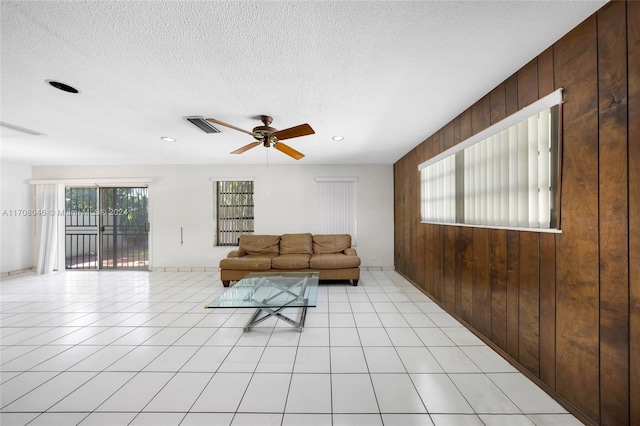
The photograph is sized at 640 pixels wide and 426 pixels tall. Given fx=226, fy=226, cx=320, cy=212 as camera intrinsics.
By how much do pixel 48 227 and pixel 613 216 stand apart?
844 centimetres

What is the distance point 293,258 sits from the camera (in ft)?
13.6

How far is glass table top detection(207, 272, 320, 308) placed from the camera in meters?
2.31

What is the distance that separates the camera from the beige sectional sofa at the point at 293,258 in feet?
13.2

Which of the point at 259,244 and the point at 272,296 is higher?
the point at 259,244

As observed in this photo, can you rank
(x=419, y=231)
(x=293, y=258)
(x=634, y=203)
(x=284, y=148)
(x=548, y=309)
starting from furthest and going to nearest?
(x=293, y=258), (x=419, y=231), (x=284, y=148), (x=548, y=309), (x=634, y=203)

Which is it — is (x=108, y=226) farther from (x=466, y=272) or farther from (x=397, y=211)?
(x=466, y=272)

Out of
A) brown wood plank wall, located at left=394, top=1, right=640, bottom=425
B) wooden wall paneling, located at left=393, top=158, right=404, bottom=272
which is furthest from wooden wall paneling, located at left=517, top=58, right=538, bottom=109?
wooden wall paneling, located at left=393, top=158, right=404, bottom=272

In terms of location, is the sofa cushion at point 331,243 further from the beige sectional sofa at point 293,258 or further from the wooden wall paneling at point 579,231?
the wooden wall paneling at point 579,231

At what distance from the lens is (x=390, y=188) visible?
524 centimetres

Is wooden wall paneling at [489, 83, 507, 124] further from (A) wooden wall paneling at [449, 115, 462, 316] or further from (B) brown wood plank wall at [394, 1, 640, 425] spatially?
(A) wooden wall paneling at [449, 115, 462, 316]

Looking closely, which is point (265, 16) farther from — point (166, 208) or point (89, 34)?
point (166, 208)

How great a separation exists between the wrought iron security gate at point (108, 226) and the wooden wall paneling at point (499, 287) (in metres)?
6.50

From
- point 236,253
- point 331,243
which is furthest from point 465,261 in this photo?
point 236,253

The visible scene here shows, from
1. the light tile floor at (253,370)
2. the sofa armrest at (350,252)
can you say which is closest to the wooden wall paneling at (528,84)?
the light tile floor at (253,370)
